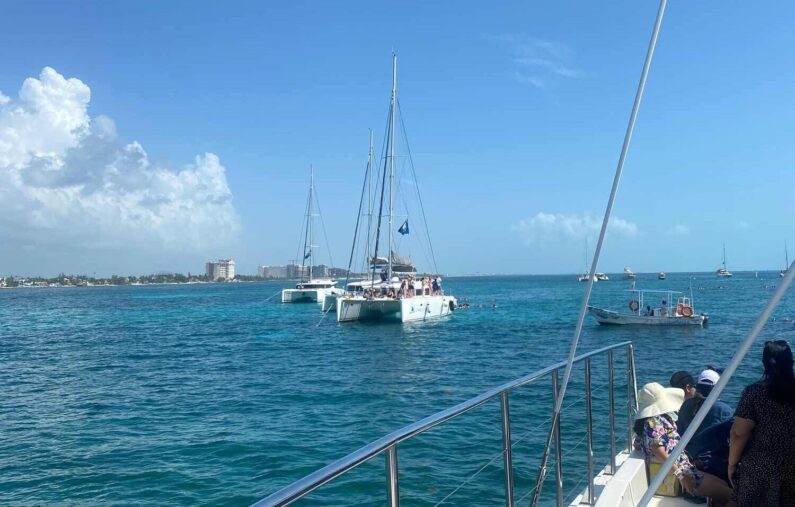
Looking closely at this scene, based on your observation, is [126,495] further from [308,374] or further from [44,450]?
[308,374]

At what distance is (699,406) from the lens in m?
4.76

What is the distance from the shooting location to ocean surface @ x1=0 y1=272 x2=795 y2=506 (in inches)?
402

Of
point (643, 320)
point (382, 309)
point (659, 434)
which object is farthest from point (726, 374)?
point (382, 309)

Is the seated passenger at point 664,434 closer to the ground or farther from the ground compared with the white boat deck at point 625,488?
farther from the ground

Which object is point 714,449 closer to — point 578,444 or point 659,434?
point 659,434

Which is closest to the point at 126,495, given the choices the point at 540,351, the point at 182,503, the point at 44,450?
the point at 182,503

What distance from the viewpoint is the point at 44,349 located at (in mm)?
34000

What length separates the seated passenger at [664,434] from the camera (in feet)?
14.3

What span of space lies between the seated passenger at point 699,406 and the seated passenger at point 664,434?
0.12 m

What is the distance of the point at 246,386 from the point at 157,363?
27.6ft

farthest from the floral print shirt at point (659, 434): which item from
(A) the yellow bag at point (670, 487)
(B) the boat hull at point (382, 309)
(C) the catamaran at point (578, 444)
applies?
(B) the boat hull at point (382, 309)

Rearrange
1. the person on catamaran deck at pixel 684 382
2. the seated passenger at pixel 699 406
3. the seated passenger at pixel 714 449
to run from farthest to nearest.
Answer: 1. the person on catamaran deck at pixel 684 382
2. the seated passenger at pixel 699 406
3. the seated passenger at pixel 714 449

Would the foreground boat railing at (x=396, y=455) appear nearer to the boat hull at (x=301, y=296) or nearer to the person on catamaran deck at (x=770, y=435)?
the person on catamaran deck at (x=770, y=435)

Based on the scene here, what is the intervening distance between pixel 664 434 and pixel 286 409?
1267cm
